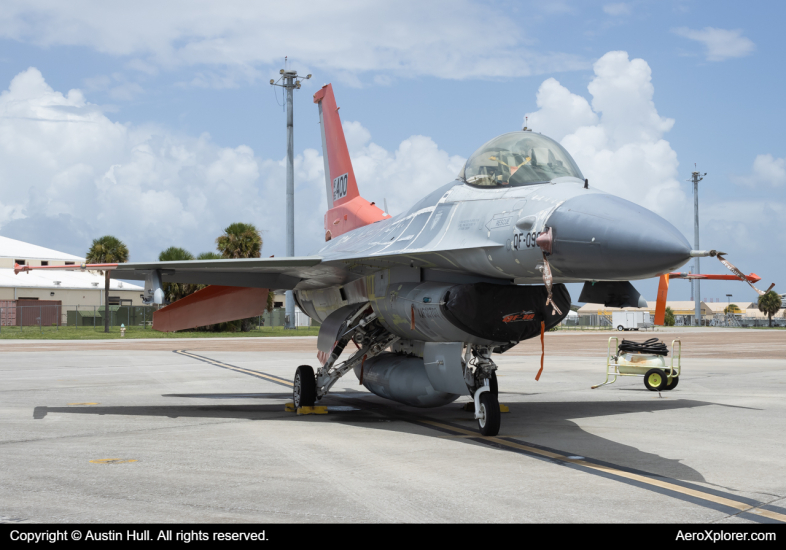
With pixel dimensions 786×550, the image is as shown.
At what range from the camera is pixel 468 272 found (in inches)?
348

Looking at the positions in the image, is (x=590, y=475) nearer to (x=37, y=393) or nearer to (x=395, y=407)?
(x=395, y=407)

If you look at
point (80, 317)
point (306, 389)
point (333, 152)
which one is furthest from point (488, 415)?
point (80, 317)

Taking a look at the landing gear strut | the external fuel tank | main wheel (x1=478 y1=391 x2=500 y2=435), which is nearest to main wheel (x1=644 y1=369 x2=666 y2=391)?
the external fuel tank

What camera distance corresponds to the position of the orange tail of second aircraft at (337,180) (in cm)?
1449

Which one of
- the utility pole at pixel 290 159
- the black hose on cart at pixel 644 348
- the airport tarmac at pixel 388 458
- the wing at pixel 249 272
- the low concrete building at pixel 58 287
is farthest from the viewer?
the low concrete building at pixel 58 287

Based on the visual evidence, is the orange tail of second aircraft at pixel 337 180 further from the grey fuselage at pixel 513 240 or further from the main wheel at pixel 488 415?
the main wheel at pixel 488 415

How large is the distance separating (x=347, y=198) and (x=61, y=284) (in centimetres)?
6574

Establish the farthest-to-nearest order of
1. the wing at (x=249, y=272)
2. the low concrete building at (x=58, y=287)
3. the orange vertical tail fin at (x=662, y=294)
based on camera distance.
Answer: the low concrete building at (x=58, y=287) < the wing at (x=249, y=272) < the orange vertical tail fin at (x=662, y=294)

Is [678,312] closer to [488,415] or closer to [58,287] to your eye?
[58,287]

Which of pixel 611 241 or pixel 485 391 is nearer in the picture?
pixel 611 241

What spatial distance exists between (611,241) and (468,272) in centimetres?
261

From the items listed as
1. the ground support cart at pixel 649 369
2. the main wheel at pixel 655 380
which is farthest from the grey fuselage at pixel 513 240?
the main wheel at pixel 655 380

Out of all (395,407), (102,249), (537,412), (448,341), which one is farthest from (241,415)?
(102,249)
